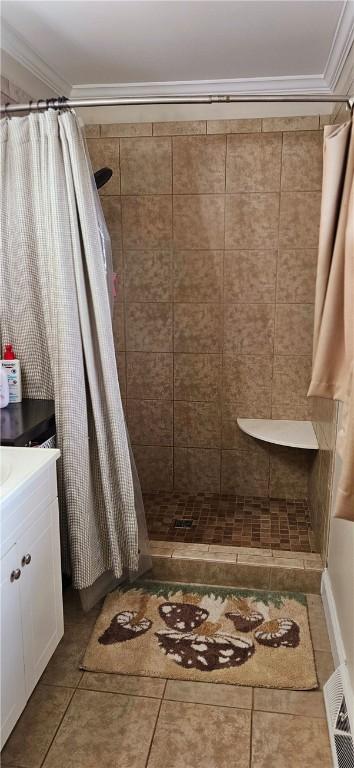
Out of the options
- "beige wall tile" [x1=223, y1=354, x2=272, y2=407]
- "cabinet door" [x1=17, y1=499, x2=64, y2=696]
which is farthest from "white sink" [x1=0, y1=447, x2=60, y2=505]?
"beige wall tile" [x1=223, y1=354, x2=272, y2=407]

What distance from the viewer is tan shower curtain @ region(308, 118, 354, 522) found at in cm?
157

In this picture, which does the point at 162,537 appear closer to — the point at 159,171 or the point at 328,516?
the point at 328,516

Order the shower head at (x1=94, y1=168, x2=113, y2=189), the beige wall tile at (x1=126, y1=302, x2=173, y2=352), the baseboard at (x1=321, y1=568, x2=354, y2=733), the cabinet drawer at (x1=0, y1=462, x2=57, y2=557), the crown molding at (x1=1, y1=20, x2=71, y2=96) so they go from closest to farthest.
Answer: the cabinet drawer at (x1=0, y1=462, x2=57, y2=557)
the baseboard at (x1=321, y1=568, x2=354, y2=733)
the crown molding at (x1=1, y1=20, x2=71, y2=96)
the shower head at (x1=94, y1=168, x2=113, y2=189)
the beige wall tile at (x1=126, y1=302, x2=173, y2=352)

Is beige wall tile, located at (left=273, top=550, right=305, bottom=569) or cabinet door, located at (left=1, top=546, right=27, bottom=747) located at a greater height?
cabinet door, located at (left=1, top=546, right=27, bottom=747)

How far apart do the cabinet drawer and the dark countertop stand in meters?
0.18

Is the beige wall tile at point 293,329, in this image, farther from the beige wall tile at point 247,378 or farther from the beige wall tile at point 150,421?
the beige wall tile at point 150,421

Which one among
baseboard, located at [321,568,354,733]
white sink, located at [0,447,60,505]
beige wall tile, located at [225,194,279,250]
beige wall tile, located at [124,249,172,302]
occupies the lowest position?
baseboard, located at [321,568,354,733]

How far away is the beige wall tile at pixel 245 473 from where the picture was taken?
3234mm

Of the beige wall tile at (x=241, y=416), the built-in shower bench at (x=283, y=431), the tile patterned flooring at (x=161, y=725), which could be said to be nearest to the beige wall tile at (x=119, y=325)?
the beige wall tile at (x=241, y=416)

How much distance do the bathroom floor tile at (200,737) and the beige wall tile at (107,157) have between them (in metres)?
2.50

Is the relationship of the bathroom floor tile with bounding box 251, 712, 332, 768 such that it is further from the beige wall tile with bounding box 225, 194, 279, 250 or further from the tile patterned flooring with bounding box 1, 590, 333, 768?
the beige wall tile with bounding box 225, 194, 279, 250

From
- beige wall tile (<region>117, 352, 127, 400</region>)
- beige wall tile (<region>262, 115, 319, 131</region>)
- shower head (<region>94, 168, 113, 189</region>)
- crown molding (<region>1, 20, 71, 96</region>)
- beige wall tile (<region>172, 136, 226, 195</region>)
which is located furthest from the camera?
beige wall tile (<region>117, 352, 127, 400</region>)

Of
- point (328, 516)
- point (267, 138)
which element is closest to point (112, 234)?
point (267, 138)

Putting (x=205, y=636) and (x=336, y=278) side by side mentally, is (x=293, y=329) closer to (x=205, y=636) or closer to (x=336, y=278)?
(x=336, y=278)
